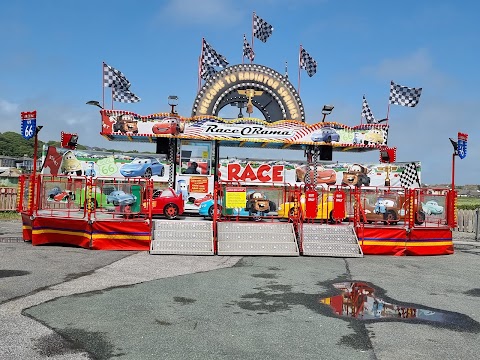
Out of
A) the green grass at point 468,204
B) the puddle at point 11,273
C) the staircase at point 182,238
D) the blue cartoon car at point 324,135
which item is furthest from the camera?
the green grass at point 468,204

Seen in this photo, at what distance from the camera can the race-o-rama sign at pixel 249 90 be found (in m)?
20.7

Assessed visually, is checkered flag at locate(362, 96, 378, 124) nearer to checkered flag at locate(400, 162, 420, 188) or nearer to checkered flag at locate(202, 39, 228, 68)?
checkered flag at locate(400, 162, 420, 188)

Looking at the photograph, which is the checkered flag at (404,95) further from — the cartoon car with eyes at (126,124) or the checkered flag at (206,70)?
the cartoon car with eyes at (126,124)

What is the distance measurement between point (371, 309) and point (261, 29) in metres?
19.5

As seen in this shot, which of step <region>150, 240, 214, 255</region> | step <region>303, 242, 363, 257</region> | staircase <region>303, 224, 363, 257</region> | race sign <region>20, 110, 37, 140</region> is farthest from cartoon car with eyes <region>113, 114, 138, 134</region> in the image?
step <region>303, 242, 363, 257</region>

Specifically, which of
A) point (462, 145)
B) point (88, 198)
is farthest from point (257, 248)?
point (462, 145)

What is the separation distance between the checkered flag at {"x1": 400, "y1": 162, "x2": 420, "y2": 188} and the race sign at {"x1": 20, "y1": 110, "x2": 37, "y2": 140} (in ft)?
55.5

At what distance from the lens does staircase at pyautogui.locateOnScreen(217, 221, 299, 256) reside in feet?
40.4

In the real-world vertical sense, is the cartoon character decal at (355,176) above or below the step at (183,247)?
above

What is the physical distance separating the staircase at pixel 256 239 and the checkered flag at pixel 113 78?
10.7m

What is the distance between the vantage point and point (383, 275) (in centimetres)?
995

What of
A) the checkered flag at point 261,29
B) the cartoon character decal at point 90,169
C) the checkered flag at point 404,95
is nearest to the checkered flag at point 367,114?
the checkered flag at point 404,95

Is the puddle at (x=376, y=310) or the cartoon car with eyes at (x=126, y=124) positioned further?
the cartoon car with eyes at (x=126, y=124)

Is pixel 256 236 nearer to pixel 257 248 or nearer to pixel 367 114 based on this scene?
pixel 257 248
